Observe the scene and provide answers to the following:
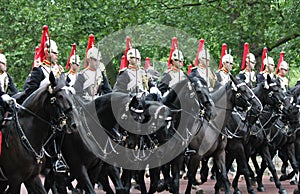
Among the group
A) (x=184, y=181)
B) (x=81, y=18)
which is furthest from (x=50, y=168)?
(x=81, y=18)

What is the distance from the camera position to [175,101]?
12727 millimetres

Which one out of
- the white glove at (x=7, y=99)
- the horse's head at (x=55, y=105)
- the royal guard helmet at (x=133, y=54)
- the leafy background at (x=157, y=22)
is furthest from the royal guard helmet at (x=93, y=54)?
the leafy background at (x=157, y=22)

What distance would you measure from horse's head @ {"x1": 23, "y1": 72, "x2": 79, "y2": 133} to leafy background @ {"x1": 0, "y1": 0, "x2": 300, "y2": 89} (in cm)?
1082

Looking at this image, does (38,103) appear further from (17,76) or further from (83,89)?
(17,76)

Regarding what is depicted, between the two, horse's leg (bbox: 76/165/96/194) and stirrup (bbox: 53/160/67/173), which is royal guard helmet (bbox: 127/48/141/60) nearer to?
horse's leg (bbox: 76/165/96/194)

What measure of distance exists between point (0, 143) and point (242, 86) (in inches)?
198

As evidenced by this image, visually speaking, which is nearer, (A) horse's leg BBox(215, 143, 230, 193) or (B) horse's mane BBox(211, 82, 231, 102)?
(A) horse's leg BBox(215, 143, 230, 193)

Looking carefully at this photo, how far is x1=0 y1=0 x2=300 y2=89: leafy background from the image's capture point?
21203mm

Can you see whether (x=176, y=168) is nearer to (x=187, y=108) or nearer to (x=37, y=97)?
(x=187, y=108)

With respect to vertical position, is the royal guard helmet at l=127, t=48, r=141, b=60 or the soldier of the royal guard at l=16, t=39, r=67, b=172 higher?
the royal guard helmet at l=127, t=48, r=141, b=60

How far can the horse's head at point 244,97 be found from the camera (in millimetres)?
13227

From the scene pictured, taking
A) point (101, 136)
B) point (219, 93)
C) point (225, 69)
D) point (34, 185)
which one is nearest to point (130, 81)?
point (219, 93)

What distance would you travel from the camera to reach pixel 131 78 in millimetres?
13016

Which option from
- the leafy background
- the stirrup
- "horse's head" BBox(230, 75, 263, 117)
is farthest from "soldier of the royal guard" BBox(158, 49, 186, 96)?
the leafy background
